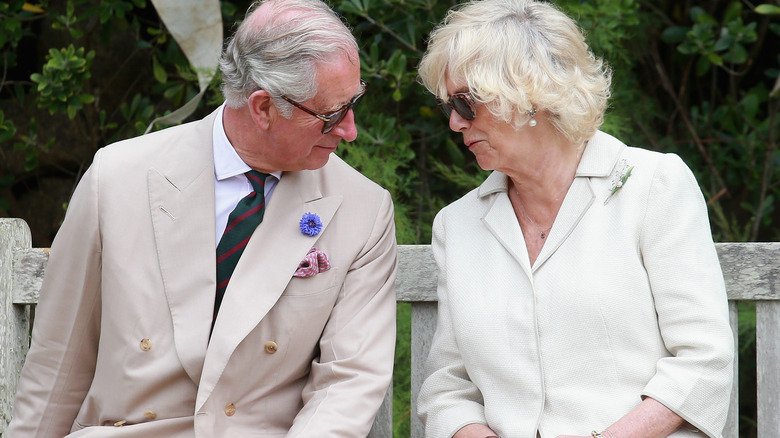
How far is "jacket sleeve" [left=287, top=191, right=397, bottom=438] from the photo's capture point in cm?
238

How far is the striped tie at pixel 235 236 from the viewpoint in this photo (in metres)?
2.48

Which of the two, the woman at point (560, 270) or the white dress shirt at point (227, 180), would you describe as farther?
the white dress shirt at point (227, 180)

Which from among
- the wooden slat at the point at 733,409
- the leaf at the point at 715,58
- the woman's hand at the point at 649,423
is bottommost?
the wooden slat at the point at 733,409

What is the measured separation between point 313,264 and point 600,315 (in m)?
0.75

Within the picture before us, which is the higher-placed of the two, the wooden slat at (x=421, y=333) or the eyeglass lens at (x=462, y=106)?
the eyeglass lens at (x=462, y=106)

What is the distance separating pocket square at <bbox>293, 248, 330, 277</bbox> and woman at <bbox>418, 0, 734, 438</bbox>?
1.10 feet

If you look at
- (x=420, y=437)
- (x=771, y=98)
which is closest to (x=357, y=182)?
(x=420, y=437)

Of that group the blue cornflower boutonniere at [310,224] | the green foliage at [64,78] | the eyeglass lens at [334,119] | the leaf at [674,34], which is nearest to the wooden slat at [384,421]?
the blue cornflower boutonniere at [310,224]

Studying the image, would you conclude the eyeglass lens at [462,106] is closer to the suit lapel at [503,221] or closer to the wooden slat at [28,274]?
the suit lapel at [503,221]

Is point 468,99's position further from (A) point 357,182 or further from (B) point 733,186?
(B) point 733,186

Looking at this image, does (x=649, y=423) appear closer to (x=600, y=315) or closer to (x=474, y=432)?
(x=600, y=315)

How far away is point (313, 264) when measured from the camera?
2.48 metres

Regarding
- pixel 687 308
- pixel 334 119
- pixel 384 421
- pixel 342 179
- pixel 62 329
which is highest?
pixel 334 119

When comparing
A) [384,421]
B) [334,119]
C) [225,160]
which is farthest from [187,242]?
[384,421]
